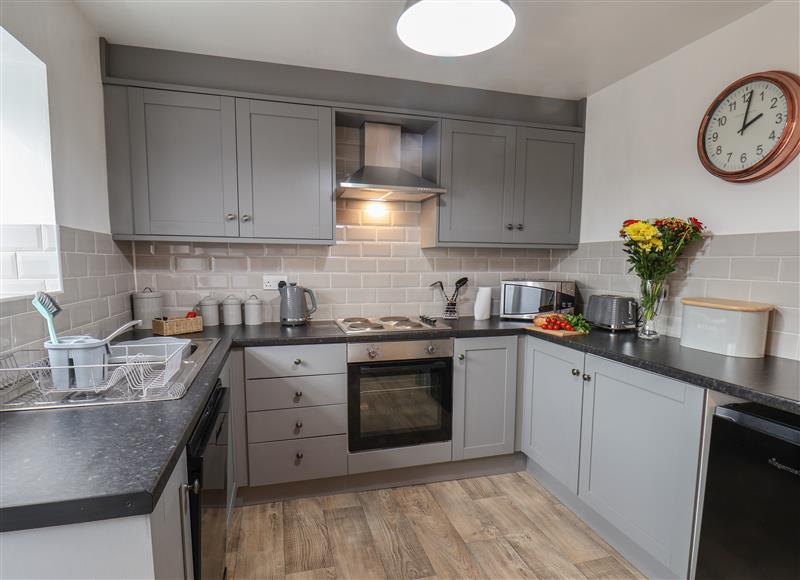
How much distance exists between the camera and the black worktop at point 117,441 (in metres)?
0.71

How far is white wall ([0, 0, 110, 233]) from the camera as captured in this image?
1.48 meters

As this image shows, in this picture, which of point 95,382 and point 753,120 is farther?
point 753,120

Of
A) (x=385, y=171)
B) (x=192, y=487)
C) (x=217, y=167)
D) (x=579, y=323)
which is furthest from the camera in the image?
(x=385, y=171)

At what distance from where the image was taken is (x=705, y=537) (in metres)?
1.45

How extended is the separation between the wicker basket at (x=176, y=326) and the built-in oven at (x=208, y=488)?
764 mm

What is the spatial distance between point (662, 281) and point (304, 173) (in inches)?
77.7

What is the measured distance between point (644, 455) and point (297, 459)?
5.33 feet

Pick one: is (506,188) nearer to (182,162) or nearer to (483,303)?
(483,303)

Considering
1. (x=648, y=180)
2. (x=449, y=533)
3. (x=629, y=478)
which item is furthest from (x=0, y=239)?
(x=648, y=180)

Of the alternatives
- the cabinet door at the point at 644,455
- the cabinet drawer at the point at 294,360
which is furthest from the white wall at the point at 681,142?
the cabinet drawer at the point at 294,360

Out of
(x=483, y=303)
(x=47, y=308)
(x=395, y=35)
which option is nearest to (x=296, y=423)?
(x=47, y=308)

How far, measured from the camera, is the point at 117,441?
0.91m

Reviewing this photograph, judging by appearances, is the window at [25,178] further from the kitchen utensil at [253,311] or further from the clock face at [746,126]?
the clock face at [746,126]

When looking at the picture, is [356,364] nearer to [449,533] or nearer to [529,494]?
[449,533]
